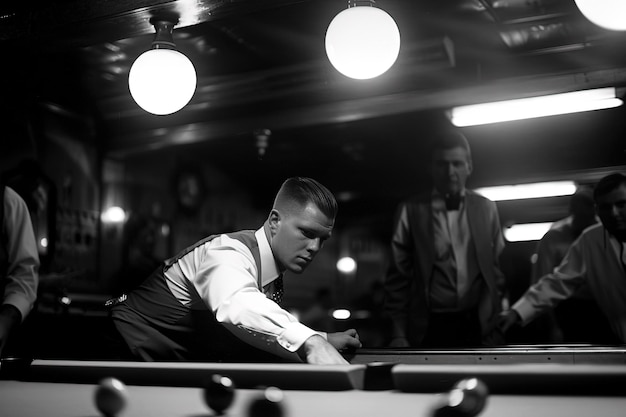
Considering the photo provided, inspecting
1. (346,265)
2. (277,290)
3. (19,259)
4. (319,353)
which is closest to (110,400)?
(319,353)

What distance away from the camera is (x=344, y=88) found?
462 cm

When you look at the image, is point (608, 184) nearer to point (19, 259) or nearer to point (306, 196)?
point (306, 196)

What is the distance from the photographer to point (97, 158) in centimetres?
571

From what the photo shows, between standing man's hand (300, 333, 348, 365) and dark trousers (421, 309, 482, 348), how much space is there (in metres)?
2.24

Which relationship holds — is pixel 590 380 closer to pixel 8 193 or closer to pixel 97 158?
pixel 8 193

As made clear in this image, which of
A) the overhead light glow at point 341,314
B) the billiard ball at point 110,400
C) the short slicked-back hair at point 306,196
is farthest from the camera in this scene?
the overhead light glow at point 341,314

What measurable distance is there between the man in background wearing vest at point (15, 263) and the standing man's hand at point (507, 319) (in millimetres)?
2534

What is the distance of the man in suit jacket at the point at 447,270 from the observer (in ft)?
13.3

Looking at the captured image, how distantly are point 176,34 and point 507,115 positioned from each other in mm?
2184

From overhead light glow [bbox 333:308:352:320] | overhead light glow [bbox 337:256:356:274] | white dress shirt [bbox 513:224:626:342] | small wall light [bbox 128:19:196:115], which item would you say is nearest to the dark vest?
small wall light [bbox 128:19:196:115]

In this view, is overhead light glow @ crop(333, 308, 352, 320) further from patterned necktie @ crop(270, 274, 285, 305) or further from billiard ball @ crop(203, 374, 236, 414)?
billiard ball @ crop(203, 374, 236, 414)

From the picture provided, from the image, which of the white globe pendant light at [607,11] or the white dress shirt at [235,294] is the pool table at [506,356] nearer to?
the white dress shirt at [235,294]

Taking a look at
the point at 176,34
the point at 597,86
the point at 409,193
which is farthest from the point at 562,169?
the point at 176,34

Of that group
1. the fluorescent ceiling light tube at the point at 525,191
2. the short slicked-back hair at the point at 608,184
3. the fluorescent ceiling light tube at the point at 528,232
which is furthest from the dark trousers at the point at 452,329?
the short slicked-back hair at the point at 608,184
